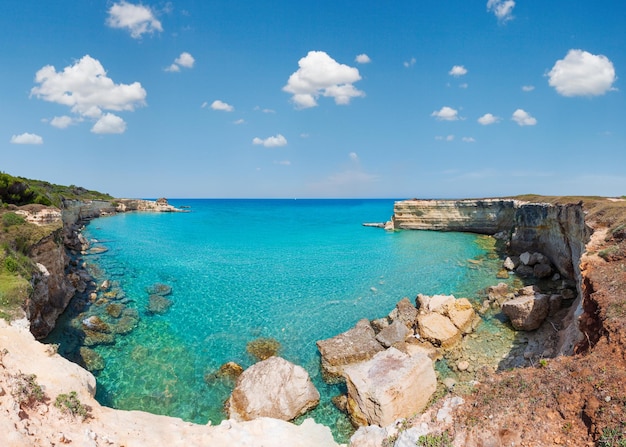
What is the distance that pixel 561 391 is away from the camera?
8570mm

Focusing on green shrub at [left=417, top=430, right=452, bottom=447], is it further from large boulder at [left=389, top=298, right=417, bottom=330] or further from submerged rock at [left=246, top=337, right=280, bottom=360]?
large boulder at [left=389, top=298, right=417, bottom=330]

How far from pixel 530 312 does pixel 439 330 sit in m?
5.33

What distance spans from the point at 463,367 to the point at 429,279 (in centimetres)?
1451

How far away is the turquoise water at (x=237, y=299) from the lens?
1481 cm

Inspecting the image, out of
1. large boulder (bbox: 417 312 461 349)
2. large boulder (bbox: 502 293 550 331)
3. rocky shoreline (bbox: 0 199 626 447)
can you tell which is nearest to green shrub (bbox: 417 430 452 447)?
rocky shoreline (bbox: 0 199 626 447)

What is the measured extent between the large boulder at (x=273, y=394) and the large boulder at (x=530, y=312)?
Answer: 41.5 feet

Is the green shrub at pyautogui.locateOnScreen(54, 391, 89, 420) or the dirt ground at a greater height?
the dirt ground

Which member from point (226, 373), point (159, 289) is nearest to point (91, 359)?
point (226, 373)

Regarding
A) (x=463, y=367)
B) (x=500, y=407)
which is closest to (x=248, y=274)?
(x=463, y=367)

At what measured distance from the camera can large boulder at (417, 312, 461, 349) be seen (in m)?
17.8

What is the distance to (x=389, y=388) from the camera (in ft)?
39.4

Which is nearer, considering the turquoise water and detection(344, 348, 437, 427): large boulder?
detection(344, 348, 437, 427): large boulder

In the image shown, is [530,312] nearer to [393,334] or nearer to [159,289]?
[393,334]

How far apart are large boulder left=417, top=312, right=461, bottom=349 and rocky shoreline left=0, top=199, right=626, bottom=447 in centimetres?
5
